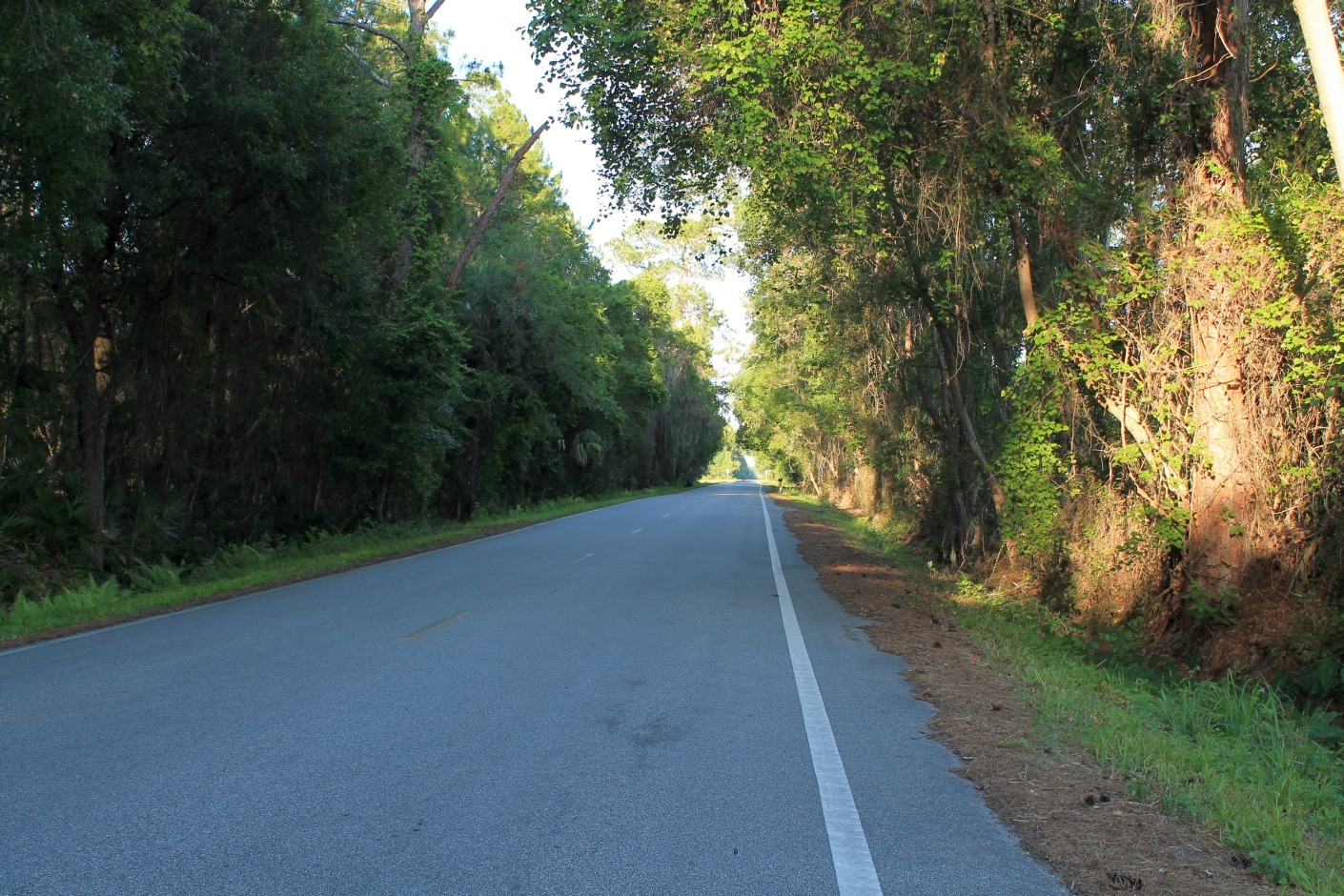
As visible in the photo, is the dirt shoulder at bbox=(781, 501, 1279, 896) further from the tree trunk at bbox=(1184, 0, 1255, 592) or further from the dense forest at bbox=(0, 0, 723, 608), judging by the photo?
the dense forest at bbox=(0, 0, 723, 608)

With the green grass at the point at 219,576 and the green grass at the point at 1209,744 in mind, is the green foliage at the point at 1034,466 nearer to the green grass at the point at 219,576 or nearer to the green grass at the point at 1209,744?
the green grass at the point at 1209,744

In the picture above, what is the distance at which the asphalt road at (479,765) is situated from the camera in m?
4.25

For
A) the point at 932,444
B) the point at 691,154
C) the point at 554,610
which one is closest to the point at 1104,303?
the point at 691,154

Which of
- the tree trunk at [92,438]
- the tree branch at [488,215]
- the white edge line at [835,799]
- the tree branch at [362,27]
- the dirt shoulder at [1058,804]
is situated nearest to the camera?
the white edge line at [835,799]

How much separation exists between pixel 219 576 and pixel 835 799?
1462 centimetres

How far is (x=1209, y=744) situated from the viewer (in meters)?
6.98

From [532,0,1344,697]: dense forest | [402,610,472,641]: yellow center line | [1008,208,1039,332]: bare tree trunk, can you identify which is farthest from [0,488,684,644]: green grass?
[1008,208,1039,332]: bare tree trunk

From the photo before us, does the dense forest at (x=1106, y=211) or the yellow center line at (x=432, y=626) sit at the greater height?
the dense forest at (x=1106, y=211)

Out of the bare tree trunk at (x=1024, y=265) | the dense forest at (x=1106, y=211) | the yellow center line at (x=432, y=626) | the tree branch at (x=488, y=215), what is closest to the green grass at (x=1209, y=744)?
the dense forest at (x=1106, y=211)

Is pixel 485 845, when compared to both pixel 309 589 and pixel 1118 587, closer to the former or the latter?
pixel 1118 587

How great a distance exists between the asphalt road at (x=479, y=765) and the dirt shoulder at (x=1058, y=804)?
22 cm

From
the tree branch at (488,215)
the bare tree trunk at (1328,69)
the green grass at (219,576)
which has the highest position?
the tree branch at (488,215)

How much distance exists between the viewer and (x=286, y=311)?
68.2 ft

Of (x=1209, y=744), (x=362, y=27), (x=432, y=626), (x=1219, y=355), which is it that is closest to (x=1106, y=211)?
(x=1219, y=355)
